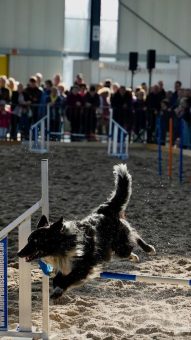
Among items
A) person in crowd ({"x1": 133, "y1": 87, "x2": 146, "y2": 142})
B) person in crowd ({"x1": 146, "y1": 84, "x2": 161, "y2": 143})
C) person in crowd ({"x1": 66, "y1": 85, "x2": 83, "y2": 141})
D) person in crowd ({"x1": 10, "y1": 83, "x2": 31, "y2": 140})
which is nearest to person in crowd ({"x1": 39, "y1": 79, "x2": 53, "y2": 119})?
person in crowd ({"x1": 10, "y1": 83, "x2": 31, "y2": 140})

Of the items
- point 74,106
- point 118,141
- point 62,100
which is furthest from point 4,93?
point 118,141

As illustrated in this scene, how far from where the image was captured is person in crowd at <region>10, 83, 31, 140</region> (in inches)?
764

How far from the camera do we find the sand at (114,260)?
18.9 feet

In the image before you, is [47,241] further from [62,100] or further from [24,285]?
[62,100]

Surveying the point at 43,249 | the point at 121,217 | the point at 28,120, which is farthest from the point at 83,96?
the point at 43,249

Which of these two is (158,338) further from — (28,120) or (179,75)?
(179,75)

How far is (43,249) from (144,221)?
4535 millimetres

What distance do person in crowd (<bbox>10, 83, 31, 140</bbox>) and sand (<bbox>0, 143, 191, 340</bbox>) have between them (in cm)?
157

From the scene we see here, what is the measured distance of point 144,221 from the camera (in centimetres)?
978

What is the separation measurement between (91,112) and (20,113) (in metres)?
1.80

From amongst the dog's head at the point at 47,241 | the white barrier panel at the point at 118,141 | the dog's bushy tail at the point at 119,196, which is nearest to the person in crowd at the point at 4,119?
the white barrier panel at the point at 118,141

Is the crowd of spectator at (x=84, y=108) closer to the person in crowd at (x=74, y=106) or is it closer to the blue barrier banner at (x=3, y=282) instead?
the person in crowd at (x=74, y=106)

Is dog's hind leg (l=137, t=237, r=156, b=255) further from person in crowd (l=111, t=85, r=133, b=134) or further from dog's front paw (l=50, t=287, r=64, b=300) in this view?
person in crowd (l=111, t=85, r=133, b=134)

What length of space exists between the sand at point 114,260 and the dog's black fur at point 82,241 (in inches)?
14.7
